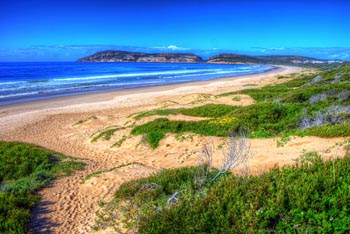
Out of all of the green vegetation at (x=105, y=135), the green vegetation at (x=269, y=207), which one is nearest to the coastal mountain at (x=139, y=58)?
the green vegetation at (x=105, y=135)

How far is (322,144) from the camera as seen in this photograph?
314 inches

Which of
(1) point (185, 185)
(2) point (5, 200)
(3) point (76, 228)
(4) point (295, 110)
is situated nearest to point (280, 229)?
(1) point (185, 185)

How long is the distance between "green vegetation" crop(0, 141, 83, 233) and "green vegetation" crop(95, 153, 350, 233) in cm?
182

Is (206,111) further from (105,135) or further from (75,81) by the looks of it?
(75,81)

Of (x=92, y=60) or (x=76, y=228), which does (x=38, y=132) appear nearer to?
(x=76, y=228)

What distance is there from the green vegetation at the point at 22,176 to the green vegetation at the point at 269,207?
182cm

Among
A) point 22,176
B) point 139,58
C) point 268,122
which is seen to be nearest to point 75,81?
point 268,122

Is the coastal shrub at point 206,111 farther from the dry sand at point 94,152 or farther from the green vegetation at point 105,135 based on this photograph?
the green vegetation at point 105,135

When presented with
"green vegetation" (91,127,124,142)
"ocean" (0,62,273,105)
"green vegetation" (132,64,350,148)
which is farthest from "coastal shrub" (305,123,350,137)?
"ocean" (0,62,273,105)

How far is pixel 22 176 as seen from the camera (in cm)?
810

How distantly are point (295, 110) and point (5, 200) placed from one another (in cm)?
1150

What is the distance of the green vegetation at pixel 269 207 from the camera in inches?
138

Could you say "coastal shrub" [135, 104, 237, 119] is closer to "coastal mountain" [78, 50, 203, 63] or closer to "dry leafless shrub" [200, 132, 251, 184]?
"dry leafless shrub" [200, 132, 251, 184]

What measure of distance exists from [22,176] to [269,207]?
7.21 meters
